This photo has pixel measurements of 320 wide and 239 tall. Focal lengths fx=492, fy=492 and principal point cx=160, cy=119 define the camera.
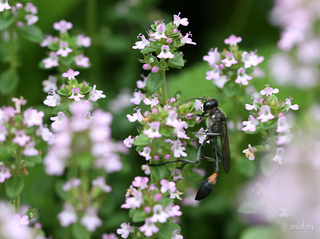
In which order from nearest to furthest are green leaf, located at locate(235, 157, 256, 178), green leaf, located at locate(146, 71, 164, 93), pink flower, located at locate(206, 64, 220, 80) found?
1. green leaf, located at locate(146, 71, 164, 93)
2. pink flower, located at locate(206, 64, 220, 80)
3. green leaf, located at locate(235, 157, 256, 178)

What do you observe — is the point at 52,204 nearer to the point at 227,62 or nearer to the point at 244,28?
the point at 227,62

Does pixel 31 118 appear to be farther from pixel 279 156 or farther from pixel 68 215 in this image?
pixel 279 156

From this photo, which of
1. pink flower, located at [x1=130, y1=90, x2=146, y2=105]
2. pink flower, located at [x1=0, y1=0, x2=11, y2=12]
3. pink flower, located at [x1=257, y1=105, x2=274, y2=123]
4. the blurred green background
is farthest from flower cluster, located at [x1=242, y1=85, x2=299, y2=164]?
pink flower, located at [x1=0, y1=0, x2=11, y2=12]

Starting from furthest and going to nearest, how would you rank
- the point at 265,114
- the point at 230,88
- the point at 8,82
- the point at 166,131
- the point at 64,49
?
1. the point at 8,82
2. the point at 64,49
3. the point at 230,88
4. the point at 265,114
5. the point at 166,131

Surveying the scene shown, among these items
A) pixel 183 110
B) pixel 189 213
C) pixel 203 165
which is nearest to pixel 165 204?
pixel 183 110

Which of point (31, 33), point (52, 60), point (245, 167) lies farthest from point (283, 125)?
point (31, 33)

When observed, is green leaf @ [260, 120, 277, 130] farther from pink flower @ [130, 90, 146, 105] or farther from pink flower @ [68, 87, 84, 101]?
pink flower @ [68, 87, 84, 101]

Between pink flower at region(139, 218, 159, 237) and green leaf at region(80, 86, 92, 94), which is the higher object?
green leaf at region(80, 86, 92, 94)
